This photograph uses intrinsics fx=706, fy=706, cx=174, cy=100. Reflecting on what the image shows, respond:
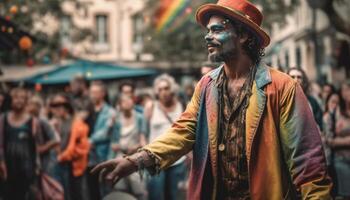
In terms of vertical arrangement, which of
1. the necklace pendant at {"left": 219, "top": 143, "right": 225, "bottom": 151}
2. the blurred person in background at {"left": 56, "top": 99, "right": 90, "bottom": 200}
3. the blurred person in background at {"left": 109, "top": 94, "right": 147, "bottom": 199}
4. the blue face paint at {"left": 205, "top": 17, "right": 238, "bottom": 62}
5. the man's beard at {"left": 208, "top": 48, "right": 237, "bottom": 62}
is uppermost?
the blue face paint at {"left": 205, "top": 17, "right": 238, "bottom": 62}

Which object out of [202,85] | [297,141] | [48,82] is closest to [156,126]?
[202,85]

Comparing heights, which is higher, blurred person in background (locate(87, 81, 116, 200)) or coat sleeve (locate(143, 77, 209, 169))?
coat sleeve (locate(143, 77, 209, 169))

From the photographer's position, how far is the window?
158 ft

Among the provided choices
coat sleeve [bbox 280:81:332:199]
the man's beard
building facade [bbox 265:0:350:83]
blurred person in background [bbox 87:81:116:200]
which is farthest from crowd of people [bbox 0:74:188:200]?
building facade [bbox 265:0:350:83]

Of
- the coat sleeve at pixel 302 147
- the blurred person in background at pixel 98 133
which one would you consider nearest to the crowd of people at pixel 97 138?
the blurred person in background at pixel 98 133

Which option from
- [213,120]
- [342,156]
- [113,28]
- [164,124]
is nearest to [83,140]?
[164,124]

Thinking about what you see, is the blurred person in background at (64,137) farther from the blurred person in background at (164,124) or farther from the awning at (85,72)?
the awning at (85,72)

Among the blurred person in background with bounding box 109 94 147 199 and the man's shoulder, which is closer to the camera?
the man's shoulder

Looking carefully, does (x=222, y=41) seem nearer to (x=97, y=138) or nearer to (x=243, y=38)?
(x=243, y=38)

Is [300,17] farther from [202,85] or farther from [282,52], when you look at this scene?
[202,85]

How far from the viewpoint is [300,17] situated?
133 feet

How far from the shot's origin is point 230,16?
168 inches

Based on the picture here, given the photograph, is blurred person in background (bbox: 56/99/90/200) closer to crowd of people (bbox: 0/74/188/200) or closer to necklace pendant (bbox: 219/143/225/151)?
crowd of people (bbox: 0/74/188/200)

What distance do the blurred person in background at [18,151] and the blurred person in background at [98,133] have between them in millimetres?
903
